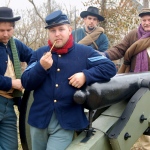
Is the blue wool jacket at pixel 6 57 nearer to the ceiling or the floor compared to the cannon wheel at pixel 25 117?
nearer to the ceiling

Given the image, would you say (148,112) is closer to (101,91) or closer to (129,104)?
(129,104)

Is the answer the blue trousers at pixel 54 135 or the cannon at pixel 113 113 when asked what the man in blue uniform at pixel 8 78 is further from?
the blue trousers at pixel 54 135

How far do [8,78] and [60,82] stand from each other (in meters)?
0.60

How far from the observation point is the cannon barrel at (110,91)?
2.40 metres

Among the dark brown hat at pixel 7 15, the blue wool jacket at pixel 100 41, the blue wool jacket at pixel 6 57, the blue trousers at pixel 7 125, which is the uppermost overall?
the dark brown hat at pixel 7 15

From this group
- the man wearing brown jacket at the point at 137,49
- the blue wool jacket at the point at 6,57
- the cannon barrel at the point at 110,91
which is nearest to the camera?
the cannon barrel at the point at 110,91

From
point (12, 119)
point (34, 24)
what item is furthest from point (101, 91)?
point (34, 24)

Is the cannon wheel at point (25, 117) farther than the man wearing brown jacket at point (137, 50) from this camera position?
No

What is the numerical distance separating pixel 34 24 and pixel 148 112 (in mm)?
20106

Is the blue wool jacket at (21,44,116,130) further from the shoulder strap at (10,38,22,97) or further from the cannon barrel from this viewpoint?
the shoulder strap at (10,38,22,97)

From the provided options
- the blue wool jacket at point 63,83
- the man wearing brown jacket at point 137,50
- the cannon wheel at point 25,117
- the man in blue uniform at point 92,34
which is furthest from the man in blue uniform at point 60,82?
the man in blue uniform at point 92,34

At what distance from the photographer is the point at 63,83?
8.32 ft

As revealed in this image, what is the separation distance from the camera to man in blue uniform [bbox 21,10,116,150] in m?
2.51

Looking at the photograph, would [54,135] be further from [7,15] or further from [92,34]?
[92,34]
